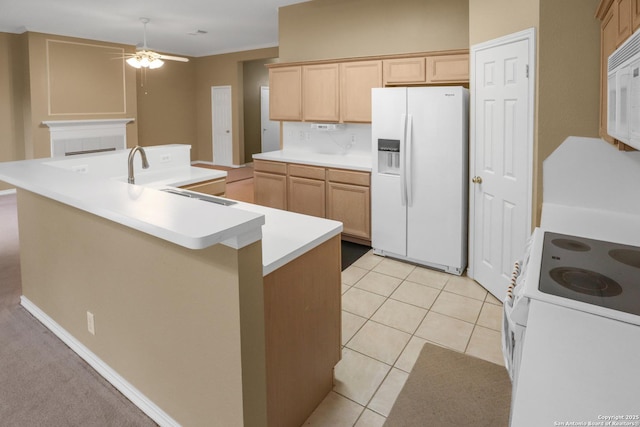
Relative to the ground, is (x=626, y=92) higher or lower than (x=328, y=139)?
lower

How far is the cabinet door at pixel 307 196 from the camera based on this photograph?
479cm

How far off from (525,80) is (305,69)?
2990mm

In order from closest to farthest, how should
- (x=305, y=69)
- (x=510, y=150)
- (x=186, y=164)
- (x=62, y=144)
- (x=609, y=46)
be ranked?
(x=609, y=46)
(x=510, y=150)
(x=186, y=164)
(x=305, y=69)
(x=62, y=144)

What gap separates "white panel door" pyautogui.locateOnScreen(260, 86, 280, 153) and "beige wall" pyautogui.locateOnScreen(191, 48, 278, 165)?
0.85m

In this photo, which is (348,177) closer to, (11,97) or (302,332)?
(302,332)

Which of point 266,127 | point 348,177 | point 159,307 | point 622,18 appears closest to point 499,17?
point 622,18

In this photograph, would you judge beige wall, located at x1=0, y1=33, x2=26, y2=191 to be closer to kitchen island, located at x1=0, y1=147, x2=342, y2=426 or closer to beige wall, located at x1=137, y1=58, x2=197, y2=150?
beige wall, located at x1=137, y1=58, x2=197, y2=150

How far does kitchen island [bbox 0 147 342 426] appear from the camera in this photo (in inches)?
59.6

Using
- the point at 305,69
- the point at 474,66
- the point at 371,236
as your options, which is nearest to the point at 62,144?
the point at 305,69

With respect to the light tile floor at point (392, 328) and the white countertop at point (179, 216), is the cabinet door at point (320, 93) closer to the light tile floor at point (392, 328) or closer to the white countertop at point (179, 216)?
the light tile floor at point (392, 328)

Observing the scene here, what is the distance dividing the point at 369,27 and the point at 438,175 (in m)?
2.29

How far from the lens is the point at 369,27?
4.92m

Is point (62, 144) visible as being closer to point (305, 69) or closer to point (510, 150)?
point (305, 69)

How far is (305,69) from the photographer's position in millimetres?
5160
